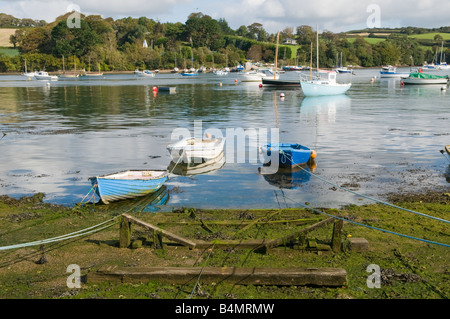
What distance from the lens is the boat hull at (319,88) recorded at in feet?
218

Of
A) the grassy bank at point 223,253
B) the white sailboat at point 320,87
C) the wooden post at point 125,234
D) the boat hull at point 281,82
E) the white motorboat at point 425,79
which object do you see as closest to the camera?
the grassy bank at point 223,253

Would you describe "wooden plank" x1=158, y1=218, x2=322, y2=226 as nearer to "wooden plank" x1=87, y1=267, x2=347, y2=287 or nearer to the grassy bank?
the grassy bank

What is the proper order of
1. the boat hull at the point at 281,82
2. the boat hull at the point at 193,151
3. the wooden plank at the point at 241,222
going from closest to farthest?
the wooden plank at the point at 241,222 → the boat hull at the point at 193,151 → the boat hull at the point at 281,82

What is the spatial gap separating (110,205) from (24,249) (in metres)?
5.52

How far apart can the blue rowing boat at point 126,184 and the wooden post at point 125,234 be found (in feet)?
18.2

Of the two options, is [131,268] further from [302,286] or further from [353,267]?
[353,267]

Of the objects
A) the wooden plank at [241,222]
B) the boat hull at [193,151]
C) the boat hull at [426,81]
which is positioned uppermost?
the boat hull at [426,81]

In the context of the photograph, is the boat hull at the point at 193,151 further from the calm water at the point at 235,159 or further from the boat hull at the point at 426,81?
the boat hull at the point at 426,81

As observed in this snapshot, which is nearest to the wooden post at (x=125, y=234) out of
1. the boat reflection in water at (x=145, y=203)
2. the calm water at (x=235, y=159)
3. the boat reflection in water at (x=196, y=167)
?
the boat reflection in water at (x=145, y=203)

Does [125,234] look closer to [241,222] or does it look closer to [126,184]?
[241,222]

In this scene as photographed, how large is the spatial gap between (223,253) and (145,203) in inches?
280

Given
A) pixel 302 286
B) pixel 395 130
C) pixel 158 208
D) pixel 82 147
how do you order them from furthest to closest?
pixel 395 130, pixel 82 147, pixel 158 208, pixel 302 286
